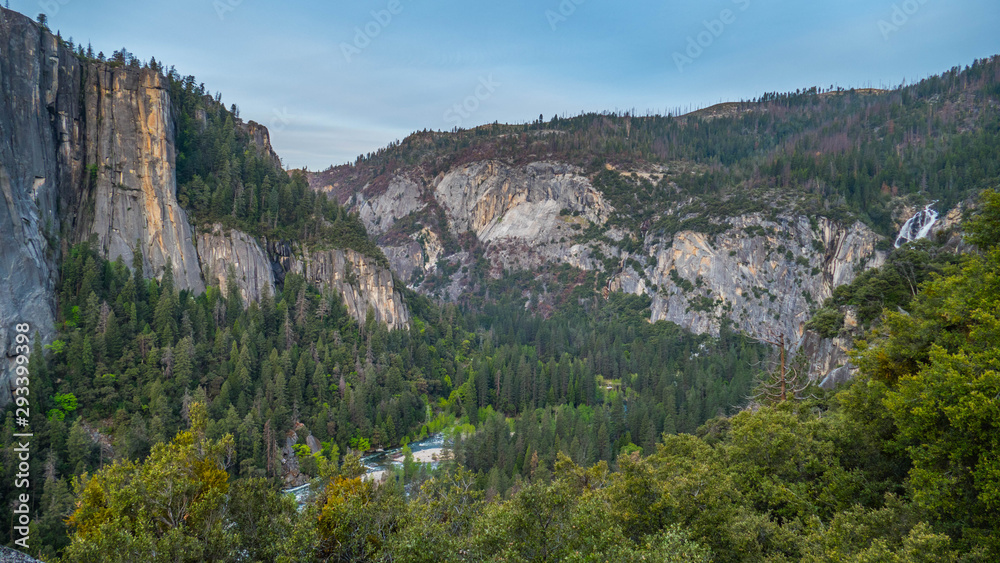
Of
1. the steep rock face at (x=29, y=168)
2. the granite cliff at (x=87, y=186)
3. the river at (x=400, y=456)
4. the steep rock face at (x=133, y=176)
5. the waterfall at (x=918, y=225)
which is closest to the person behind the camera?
the steep rock face at (x=29, y=168)

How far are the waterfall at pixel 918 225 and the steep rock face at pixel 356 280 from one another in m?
123

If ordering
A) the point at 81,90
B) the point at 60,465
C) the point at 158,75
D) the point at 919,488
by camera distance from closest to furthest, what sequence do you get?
the point at 919,488 < the point at 60,465 < the point at 81,90 < the point at 158,75

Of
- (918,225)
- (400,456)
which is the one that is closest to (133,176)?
(400,456)

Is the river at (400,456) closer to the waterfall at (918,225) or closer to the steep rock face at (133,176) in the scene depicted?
the steep rock face at (133,176)

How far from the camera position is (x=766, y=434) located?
28000mm

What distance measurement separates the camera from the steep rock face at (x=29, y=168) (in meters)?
66.9

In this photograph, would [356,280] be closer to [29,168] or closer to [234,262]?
[234,262]

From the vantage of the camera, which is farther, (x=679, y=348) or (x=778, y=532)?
(x=679, y=348)

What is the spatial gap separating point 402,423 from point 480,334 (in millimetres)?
66964

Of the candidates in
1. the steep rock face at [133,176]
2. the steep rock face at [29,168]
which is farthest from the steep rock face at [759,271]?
the steep rock face at [29,168]

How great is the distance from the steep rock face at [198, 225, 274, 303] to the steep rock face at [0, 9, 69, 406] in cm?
2333

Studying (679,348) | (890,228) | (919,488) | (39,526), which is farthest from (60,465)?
(890,228)

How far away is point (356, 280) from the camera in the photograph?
396 feet

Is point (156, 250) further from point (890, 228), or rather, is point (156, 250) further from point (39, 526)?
point (890, 228)
